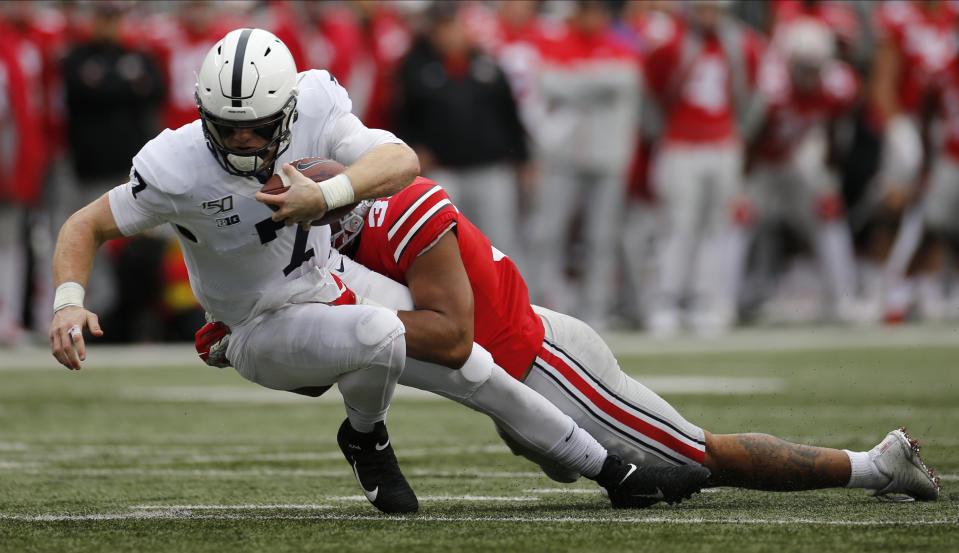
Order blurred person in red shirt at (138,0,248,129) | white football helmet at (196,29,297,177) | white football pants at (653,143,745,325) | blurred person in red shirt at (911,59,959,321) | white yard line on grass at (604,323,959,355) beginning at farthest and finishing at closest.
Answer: blurred person in red shirt at (911,59,959,321), white football pants at (653,143,745,325), blurred person in red shirt at (138,0,248,129), white yard line on grass at (604,323,959,355), white football helmet at (196,29,297,177)

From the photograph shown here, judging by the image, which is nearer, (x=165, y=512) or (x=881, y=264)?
(x=165, y=512)

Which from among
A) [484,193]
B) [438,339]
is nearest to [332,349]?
[438,339]

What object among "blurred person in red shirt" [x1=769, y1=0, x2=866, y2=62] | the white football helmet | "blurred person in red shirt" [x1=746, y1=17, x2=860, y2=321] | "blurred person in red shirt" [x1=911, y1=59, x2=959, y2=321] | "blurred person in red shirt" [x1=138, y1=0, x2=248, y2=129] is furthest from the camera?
"blurred person in red shirt" [x1=769, y1=0, x2=866, y2=62]

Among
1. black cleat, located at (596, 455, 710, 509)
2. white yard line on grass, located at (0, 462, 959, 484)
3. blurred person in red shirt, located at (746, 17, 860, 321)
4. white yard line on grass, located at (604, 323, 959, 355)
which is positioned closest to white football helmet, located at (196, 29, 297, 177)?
black cleat, located at (596, 455, 710, 509)

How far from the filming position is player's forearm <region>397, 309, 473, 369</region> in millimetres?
4539

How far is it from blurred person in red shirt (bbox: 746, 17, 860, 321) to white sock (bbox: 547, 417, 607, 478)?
7412 millimetres

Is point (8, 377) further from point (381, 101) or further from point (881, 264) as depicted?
point (881, 264)

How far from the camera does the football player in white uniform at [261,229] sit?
14.1ft

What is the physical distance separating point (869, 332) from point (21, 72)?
20.0ft

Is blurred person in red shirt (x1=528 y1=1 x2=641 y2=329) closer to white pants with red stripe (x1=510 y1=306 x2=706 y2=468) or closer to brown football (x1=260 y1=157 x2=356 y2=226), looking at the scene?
white pants with red stripe (x1=510 y1=306 x2=706 y2=468)

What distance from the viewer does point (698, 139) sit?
1138cm

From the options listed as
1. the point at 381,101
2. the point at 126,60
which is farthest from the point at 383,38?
the point at 126,60

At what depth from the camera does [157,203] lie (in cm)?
438

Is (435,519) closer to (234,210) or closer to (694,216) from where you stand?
(234,210)
